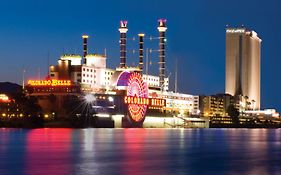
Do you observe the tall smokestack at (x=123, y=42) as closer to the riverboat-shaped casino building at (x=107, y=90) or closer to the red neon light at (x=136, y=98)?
the riverboat-shaped casino building at (x=107, y=90)

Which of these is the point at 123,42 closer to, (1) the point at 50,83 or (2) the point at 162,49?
(2) the point at 162,49

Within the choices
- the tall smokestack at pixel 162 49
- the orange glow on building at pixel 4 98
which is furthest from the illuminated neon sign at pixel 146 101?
the orange glow on building at pixel 4 98

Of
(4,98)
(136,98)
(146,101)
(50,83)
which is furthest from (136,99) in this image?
(4,98)

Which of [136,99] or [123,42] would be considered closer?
[136,99]

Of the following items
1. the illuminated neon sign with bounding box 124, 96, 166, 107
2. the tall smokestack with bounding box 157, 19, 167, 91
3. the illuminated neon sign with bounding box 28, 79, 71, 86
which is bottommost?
the illuminated neon sign with bounding box 124, 96, 166, 107

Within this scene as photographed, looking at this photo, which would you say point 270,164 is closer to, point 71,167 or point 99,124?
point 71,167

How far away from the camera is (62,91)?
143000mm

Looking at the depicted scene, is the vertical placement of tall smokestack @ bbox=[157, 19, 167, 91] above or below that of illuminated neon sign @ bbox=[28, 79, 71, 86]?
above

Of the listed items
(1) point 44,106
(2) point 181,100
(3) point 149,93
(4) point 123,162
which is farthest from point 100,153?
(2) point 181,100

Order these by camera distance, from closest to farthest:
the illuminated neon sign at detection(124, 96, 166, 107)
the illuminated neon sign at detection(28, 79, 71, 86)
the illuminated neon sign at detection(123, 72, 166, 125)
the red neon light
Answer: the illuminated neon sign at detection(28, 79, 71, 86) < the illuminated neon sign at detection(124, 96, 166, 107) < the illuminated neon sign at detection(123, 72, 166, 125) < the red neon light

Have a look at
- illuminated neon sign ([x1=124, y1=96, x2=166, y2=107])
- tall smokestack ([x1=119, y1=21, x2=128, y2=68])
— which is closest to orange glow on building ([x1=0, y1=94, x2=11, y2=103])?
illuminated neon sign ([x1=124, y1=96, x2=166, y2=107])

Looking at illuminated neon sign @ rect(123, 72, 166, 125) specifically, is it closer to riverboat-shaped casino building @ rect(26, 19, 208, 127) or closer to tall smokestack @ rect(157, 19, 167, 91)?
riverboat-shaped casino building @ rect(26, 19, 208, 127)

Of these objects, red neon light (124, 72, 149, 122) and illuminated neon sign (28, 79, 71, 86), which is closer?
illuminated neon sign (28, 79, 71, 86)

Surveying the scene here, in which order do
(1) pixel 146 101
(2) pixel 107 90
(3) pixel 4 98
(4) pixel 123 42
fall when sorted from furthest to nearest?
(4) pixel 123 42 < (1) pixel 146 101 < (2) pixel 107 90 < (3) pixel 4 98
